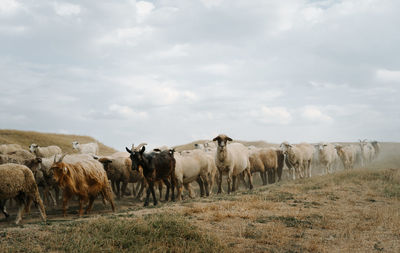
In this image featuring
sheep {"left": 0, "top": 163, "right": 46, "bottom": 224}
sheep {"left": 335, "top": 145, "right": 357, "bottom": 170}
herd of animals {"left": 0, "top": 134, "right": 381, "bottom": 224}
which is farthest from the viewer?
sheep {"left": 335, "top": 145, "right": 357, "bottom": 170}

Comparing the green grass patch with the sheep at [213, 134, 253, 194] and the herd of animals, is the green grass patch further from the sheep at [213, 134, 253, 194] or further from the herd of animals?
the sheep at [213, 134, 253, 194]

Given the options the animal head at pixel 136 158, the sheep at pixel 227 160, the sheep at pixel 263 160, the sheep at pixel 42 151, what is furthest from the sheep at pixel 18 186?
the sheep at pixel 42 151

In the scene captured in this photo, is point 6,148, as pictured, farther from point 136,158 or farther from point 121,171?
point 136,158

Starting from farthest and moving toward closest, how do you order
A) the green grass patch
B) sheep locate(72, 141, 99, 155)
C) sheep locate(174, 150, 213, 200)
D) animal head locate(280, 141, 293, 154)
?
sheep locate(72, 141, 99, 155) → animal head locate(280, 141, 293, 154) → sheep locate(174, 150, 213, 200) → the green grass patch

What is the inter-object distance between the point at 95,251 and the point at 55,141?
36475 millimetres

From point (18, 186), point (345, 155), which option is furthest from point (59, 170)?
point (345, 155)

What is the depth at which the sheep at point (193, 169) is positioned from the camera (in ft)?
57.2

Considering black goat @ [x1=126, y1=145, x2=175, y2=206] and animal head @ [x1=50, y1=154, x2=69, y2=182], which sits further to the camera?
black goat @ [x1=126, y1=145, x2=175, y2=206]

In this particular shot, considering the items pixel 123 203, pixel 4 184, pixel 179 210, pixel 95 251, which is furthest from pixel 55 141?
pixel 95 251

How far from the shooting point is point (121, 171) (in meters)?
18.9

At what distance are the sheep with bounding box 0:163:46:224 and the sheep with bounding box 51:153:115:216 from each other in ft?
2.91

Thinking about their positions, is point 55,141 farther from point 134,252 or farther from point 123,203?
point 134,252

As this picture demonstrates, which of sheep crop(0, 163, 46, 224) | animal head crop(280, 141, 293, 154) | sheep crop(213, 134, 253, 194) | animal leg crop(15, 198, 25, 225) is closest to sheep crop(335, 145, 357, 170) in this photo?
animal head crop(280, 141, 293, 154)

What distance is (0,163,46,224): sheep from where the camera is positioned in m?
12.0
